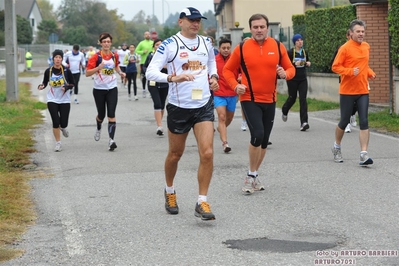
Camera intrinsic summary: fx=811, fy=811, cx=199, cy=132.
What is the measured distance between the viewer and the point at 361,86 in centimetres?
1091

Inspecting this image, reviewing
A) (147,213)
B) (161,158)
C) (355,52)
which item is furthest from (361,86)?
(147,213)

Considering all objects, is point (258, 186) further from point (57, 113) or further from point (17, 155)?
point (57, 113)

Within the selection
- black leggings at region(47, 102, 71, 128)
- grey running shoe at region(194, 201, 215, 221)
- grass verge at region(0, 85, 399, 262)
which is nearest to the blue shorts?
black leggings at region(47, 102, 71, 128)

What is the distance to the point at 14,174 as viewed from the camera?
10.6 metres

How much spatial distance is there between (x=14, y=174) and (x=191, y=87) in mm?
3845

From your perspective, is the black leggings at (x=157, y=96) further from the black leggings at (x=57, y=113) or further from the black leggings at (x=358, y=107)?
the black leggings at (x=358, y=107)

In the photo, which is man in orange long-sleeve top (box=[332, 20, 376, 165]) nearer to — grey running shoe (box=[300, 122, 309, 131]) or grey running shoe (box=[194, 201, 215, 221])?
grey running shoe (box=[194, 201, 215, 221])

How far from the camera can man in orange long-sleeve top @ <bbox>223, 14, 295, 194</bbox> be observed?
29.1ft

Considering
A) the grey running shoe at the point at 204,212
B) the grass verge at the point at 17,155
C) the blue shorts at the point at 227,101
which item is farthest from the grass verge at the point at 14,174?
the blue shorts at the point at 227,101

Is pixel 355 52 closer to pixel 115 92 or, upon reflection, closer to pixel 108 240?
pixel 115 92

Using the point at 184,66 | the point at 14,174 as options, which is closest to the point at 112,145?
the point at 14,174

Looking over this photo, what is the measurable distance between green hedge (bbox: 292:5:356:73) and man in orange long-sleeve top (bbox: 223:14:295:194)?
11630 mm

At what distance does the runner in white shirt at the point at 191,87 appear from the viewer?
301 inches

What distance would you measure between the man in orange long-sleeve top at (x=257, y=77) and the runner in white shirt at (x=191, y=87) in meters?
1.11
